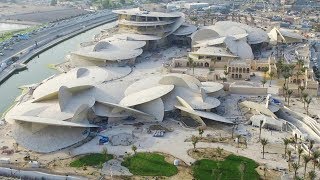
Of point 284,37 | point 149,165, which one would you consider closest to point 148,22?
point 284,37

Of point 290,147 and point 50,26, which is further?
point 50,26

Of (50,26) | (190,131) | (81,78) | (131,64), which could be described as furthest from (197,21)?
(190,131)

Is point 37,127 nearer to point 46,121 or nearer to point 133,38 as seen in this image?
point 46,121

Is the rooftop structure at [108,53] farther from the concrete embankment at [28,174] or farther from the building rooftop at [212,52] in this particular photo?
the concrete embankment at [28,174]

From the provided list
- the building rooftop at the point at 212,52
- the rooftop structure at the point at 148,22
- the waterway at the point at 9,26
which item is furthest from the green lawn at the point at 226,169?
the waterway at the point at 9,26

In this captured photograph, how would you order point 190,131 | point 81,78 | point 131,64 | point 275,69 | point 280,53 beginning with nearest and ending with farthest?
point 190,131, point 81,78, point 275,69, point 131,64, point 280,53

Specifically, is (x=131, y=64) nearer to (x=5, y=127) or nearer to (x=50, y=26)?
(x=5, y=127)

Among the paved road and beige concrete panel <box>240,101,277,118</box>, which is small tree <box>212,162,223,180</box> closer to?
beige concrete panel <box>240,101,277,118</box>

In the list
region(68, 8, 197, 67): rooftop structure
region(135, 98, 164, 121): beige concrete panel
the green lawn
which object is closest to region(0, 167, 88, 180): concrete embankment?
the green lawn
